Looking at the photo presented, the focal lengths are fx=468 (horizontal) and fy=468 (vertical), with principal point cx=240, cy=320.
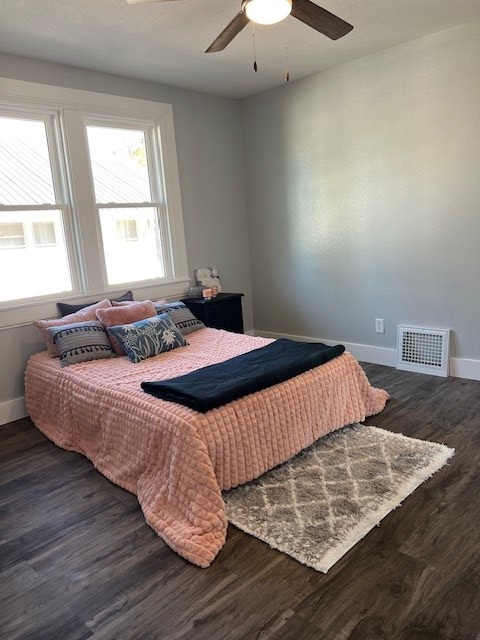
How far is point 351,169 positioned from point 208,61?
1491mm

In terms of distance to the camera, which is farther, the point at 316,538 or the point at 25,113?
the point at 25,113

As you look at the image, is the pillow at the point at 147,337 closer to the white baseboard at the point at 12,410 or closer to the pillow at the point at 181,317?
the pillow at the point at 181,317

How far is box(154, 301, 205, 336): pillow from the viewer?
3797 millimetres

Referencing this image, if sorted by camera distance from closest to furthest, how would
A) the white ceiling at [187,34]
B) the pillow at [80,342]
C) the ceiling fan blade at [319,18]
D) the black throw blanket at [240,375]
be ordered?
1. the ceiling fan blade at [319,18]
2. the black throw blanket at [240,375]
3. the white ceiling at [187,34]
4. the pillow at [80,342]

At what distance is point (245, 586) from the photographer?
178 cm

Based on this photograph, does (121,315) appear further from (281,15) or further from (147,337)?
(281,15)

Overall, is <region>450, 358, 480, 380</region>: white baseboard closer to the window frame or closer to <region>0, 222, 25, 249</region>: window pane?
the window frame

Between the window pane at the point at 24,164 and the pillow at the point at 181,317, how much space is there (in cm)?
121

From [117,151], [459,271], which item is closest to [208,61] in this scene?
[117,151]

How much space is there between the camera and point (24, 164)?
3539mm

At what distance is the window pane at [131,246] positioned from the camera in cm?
406

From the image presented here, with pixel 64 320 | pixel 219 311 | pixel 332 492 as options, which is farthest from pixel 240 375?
pixel 219 311


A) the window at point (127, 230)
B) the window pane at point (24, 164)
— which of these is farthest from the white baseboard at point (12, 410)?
the window at point (127, 230)

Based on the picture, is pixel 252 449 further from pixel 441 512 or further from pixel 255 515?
pixel 441 512
